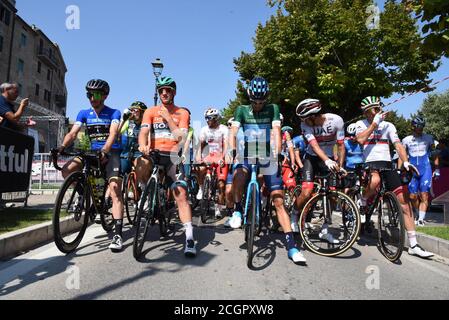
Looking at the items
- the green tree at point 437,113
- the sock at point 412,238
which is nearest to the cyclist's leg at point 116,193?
the sock at point 412,238

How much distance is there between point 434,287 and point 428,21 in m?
Answer: 3.92

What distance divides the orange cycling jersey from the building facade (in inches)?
1083

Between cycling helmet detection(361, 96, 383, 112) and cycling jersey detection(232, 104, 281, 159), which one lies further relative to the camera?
cycling helmet detection(361, 96, 383, 112)

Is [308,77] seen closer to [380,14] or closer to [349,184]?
[380,14]

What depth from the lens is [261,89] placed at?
14.6 ft

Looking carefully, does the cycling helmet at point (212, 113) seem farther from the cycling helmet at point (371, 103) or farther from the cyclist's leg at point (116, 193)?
the cycling helmet at point (371, 103)

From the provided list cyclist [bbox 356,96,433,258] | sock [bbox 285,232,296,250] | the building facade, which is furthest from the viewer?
the building facade

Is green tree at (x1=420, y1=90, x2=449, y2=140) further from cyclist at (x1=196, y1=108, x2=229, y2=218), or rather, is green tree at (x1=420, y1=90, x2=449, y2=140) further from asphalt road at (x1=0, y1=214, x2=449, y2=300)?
asphalt road at (x1=0, y1=214, x2=449, y2=300)

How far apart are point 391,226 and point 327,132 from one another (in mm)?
1553

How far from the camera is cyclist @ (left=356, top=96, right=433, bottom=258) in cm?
482

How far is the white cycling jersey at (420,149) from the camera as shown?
7375 mm

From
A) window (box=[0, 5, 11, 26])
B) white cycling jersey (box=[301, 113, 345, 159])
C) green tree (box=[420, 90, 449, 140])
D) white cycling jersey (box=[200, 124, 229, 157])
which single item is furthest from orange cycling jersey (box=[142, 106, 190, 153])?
green tree (box=[420, 90, 449, 140])

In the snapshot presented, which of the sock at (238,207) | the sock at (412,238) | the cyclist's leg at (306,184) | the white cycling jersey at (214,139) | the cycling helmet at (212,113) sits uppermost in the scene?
the cycling helmet at (212,113)

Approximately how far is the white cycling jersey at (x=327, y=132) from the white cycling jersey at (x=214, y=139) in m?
3.38
